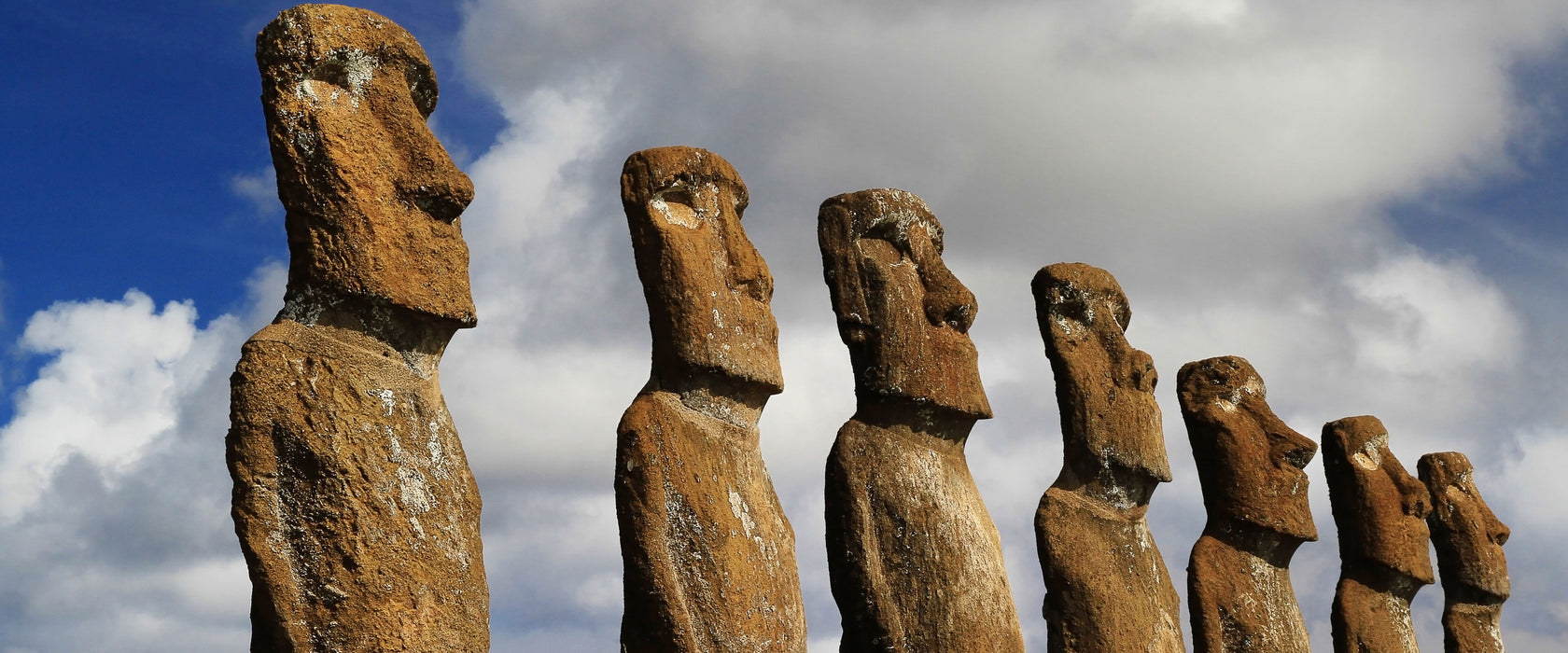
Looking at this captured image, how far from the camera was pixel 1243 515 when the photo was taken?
12445 millimetres

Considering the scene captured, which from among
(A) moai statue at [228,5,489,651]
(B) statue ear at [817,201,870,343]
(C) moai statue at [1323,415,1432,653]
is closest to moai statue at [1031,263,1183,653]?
(B) statue ear at [817,201,870,343]

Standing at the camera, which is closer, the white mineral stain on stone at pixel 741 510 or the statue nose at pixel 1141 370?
the white mineral stain on stone at pixel 741 510

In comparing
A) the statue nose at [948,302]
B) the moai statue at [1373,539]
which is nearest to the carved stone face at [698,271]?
the statue nose at [948,302]

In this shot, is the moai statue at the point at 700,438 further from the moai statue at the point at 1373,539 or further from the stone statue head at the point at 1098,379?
the moai statue at the point at 1373,539

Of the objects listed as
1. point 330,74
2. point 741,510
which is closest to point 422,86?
point 330,74

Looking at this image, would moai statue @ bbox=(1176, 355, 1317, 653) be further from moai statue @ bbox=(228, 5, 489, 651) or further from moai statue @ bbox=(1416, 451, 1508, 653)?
moai statue @ bbox=(228, 5, 489, 651)

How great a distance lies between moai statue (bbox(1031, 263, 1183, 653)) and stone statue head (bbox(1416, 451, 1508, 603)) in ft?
20.3

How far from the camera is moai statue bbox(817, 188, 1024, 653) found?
9.18 meters

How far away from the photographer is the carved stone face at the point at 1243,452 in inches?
493

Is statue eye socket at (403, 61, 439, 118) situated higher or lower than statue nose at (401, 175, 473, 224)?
higher

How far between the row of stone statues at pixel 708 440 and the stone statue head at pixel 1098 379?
0.06 ft

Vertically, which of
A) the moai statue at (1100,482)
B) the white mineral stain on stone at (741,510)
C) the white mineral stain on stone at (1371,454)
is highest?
the white mineral stain on stone at (1371,454)

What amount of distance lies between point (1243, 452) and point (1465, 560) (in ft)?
15.6

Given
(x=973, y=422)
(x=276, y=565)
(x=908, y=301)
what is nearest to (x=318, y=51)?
(x=276, y=565)
